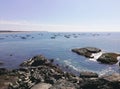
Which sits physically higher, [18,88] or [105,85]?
[105,85]

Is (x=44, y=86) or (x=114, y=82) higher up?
(x=114, y=82)

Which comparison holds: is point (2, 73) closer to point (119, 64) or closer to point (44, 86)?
point (44, 86)

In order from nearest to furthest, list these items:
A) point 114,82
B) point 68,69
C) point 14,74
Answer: point 114,82 < point 14,74 < point 68,69

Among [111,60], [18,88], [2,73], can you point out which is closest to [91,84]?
[18,88]

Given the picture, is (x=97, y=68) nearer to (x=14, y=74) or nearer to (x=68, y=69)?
(x=68, y=69)

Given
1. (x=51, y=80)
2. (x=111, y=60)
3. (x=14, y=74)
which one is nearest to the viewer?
(x=51, y=80)

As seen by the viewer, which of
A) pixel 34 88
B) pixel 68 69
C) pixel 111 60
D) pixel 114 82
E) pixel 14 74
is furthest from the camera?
pixel 111 60

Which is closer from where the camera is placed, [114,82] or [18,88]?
[114,82]

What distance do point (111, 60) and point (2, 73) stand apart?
3618 cm

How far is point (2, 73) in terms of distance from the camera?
45.1m

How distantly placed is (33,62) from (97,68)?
18.0 m

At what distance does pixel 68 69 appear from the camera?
5553cm

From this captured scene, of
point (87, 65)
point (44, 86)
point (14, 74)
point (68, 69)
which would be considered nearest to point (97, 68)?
point (87, 65)

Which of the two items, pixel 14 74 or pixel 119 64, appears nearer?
pixel 14 74
